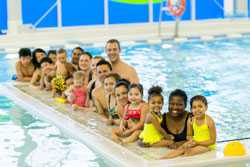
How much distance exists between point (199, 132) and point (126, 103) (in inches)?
46.0

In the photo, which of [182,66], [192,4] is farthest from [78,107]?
[192,4]

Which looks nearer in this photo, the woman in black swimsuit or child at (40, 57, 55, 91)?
the woman in black swimsuit

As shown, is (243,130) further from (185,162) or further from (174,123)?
(185,162)

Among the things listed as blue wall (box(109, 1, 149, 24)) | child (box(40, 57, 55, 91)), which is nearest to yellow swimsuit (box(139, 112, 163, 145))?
child (box(40, 57, 55, 91))

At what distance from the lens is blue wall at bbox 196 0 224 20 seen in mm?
18172

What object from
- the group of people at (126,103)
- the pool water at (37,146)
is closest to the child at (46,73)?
the group of people at (126,103)

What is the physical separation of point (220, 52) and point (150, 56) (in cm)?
158

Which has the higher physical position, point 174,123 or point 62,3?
point 62,3

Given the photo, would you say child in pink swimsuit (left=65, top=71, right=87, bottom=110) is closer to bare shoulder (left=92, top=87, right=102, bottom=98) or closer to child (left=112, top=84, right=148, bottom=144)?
bare shoulder (left=92, top=87, right=102, bottom=98)

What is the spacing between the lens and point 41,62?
33.7 feet

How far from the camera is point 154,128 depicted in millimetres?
6711

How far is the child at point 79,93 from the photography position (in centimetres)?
868

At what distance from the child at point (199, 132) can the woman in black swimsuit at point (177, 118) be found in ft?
0.42

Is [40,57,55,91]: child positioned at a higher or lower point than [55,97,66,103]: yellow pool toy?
higher
